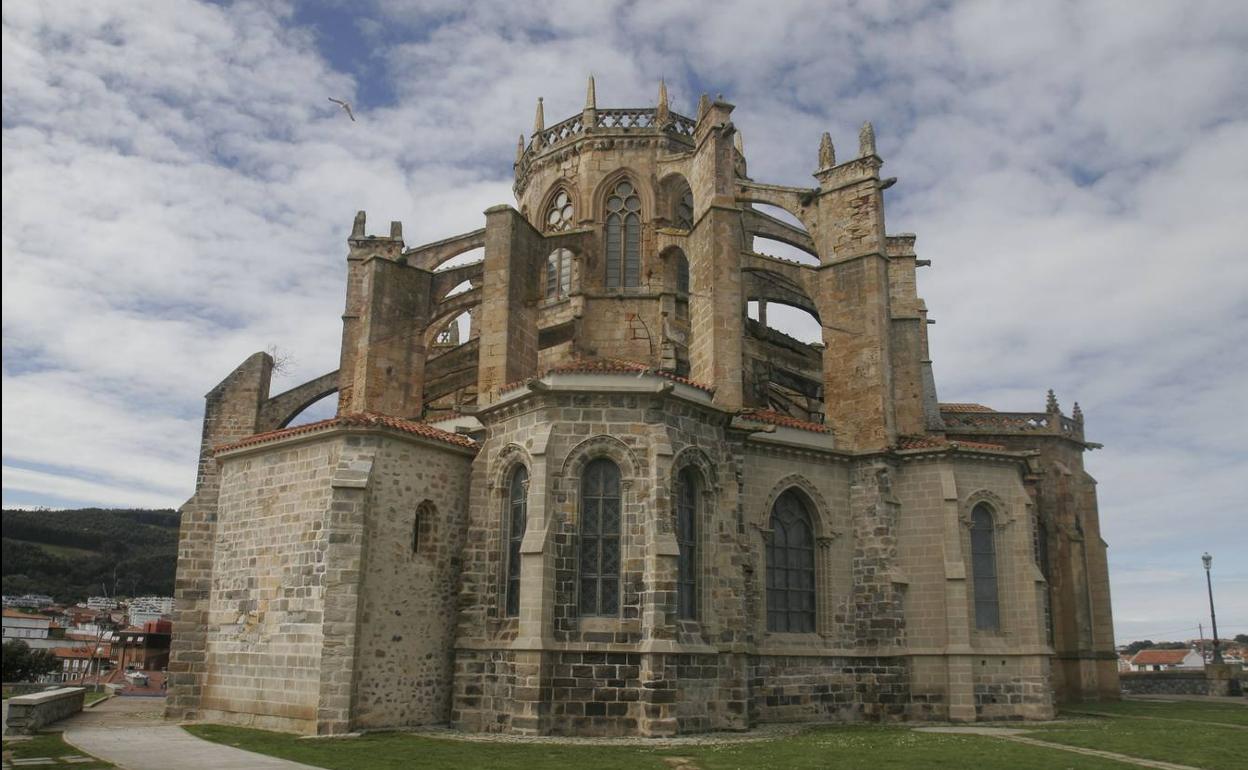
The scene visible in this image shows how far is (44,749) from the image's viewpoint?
12.8 m

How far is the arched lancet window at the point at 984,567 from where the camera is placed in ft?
68.7

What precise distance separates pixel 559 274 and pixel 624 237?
7.79 feet

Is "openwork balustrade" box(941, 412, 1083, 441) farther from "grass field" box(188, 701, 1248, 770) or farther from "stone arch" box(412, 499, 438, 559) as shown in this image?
"stone arch" box(412, 499, 438, 559)

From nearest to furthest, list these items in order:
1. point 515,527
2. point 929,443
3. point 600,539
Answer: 1. point 600,539
2. point 515,527
3. point 929,443

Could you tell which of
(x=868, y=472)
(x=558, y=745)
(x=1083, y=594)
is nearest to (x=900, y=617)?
(x=868, y=472)

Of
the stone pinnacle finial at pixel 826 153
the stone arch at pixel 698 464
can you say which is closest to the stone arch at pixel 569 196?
the stone pinnacle finial at pixel 826 153

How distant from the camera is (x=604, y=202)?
29.6 metres

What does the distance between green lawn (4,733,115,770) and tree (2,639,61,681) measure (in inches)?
1082

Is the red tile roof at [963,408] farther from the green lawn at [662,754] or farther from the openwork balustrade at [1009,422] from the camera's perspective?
the green lawn at [662,754]

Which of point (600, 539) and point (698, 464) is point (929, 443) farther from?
point (600, 539)

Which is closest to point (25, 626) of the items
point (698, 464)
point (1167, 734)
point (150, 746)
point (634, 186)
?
point (634, 186)

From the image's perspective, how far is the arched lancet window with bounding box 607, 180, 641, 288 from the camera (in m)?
29.0

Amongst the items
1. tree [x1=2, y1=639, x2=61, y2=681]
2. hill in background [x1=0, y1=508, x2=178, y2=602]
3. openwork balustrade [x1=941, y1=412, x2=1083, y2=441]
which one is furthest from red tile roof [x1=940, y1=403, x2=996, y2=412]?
hill in background [x1=0, y1=508, x2=178, y2=602]

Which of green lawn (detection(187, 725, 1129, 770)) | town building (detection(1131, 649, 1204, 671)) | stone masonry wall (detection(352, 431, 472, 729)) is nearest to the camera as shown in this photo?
green lawn (detection(187, 725, 1129, 770))
